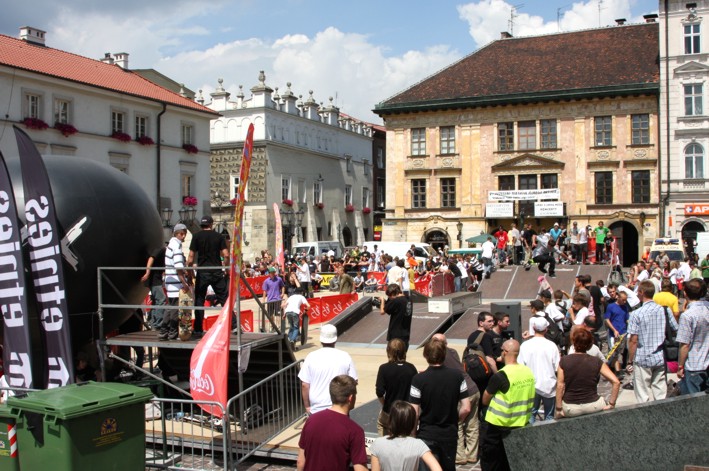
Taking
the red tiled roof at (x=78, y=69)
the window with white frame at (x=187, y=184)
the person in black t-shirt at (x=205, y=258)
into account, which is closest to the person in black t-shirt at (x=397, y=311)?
the person in black t-shirt at (x=205, y=258)

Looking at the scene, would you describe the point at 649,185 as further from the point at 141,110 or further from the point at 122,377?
the point at 122,377

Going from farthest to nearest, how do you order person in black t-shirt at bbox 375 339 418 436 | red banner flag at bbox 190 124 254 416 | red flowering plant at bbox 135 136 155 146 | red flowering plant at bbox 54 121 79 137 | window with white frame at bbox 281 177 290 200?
1. window with white frame at bbox 281 177 290 200
2. red flowering plant at bbox 135 136 155 146
3. red flowering plant at bbox 54 121 79 137
4. red banner flag at bbox 190 124 254 416
5. person in black t-shirt at bbox 375 339 418 436

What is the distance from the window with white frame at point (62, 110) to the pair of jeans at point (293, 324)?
24.5 meters

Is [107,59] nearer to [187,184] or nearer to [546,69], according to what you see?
[187,184]

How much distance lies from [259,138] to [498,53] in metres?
17.5

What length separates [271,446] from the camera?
9430 millimetres

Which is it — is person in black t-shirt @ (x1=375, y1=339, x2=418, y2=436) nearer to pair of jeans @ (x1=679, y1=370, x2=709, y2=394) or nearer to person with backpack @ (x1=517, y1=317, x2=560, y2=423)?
person with backpack @ (x1=517, y1=317, x2=560, y2=423)

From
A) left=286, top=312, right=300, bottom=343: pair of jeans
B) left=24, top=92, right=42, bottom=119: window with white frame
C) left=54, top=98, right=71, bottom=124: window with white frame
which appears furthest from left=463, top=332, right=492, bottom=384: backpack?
left=54, top=98, right=71, bottom=124: window with white frame

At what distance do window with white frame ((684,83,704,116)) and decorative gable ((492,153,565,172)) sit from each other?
7.56 m

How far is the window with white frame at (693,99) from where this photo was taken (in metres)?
41.8

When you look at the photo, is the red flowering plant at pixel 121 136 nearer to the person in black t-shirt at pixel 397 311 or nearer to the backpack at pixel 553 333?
the person in black t-shirt at pixel 397 311

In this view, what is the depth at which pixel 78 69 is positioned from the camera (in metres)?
39.9

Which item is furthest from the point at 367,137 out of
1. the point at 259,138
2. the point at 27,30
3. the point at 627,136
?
the point at 27,30

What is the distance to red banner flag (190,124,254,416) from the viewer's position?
880 centimetres
